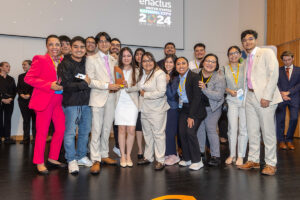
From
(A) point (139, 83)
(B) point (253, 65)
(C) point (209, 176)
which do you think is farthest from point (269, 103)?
(A) point (139, 83)

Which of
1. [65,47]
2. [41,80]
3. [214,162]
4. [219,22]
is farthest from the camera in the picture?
[219,22]

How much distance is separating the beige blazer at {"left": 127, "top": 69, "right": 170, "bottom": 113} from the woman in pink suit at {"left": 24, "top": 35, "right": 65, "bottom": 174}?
95cm

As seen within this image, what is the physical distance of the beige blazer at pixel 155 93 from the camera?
3.44 metres

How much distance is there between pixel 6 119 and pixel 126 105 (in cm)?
342

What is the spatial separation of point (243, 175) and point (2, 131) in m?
4.89

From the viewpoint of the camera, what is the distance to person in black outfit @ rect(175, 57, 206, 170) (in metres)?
3.42

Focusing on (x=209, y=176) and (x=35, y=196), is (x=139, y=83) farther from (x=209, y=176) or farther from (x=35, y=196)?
(x=35, y=196)

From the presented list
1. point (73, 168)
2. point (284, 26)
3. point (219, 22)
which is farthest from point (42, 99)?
point (219, 22)

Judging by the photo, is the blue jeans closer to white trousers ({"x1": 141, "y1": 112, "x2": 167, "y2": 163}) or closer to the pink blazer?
the pink blazer

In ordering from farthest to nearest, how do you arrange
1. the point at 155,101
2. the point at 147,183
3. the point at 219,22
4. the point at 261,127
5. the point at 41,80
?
the point at 219,22 < the point at 155,101 < the point at 261,127 < the point at 41,80 < the point at 147,183

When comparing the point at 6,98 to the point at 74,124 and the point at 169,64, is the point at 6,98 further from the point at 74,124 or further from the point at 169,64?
the point at 169,64

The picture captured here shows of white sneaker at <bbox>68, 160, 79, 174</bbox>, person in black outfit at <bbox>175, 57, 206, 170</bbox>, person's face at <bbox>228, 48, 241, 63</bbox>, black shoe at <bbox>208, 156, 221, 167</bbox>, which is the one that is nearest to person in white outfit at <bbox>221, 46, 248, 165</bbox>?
person's face at <bbox>228, 48, 241, 63</bbox>

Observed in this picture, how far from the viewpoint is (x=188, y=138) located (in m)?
3.44

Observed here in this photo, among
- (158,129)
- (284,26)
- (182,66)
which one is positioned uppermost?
(284,26)
